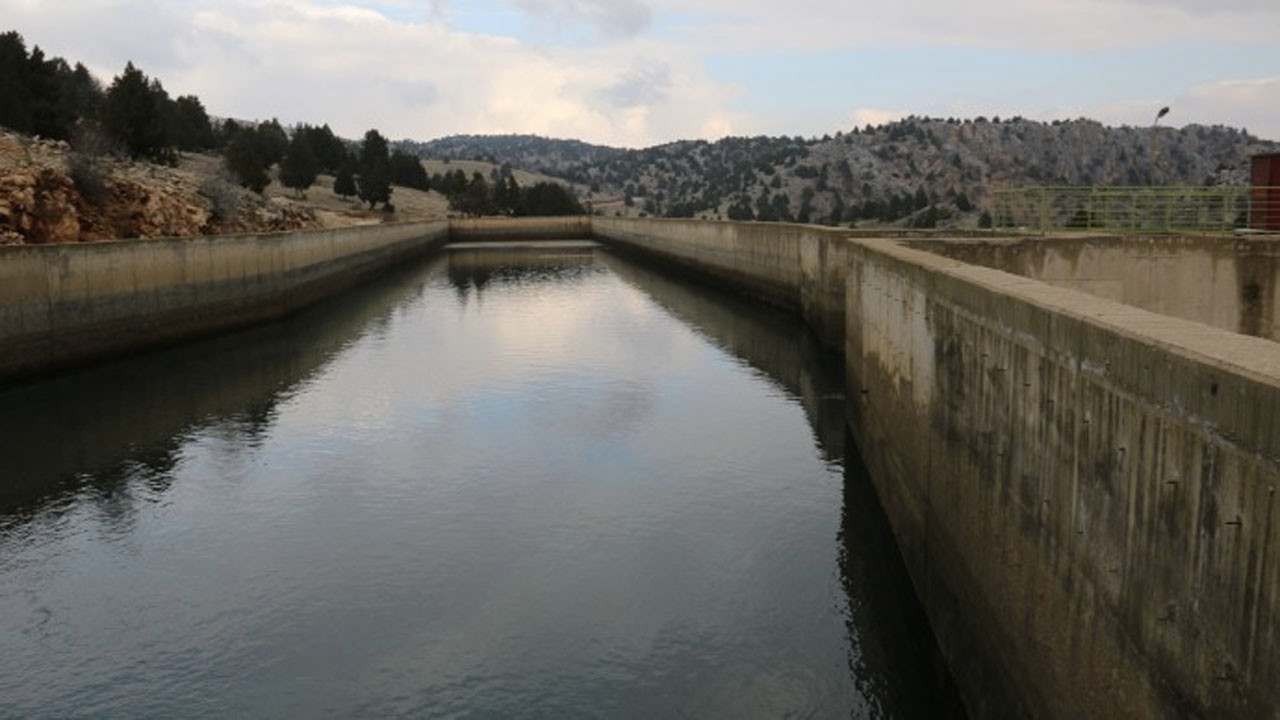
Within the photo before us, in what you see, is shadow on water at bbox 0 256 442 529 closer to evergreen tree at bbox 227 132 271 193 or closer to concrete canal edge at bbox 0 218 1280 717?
concrete canal edge at bbox 0 218 1280 717

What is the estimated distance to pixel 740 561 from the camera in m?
16.4

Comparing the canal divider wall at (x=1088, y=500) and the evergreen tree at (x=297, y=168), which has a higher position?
the evergreen tree at (x=297, y=168)

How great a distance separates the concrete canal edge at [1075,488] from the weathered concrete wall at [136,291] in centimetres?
2452

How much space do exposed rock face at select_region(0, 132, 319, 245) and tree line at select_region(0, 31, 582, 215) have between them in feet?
10.8

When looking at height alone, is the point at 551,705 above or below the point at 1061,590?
below

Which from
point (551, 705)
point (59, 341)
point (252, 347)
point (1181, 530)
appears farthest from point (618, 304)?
point (1181, 530)

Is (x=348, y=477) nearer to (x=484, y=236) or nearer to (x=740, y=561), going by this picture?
(x=740, y=561)

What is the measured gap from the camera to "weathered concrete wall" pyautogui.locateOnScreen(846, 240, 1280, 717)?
19.0 ft

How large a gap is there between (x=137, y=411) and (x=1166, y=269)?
87.8 ft

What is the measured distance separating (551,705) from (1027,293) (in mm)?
7039

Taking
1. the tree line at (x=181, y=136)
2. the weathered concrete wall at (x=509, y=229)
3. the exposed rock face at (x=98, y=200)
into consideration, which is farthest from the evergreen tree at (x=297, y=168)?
the exposed rock face at (x=98, y=200)

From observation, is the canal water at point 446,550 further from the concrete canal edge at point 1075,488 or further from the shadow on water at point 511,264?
the shadow on water at point 511,264

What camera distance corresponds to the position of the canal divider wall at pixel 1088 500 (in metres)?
5.80

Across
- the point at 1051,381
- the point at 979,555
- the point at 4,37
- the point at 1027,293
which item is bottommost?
the point at 979,555
